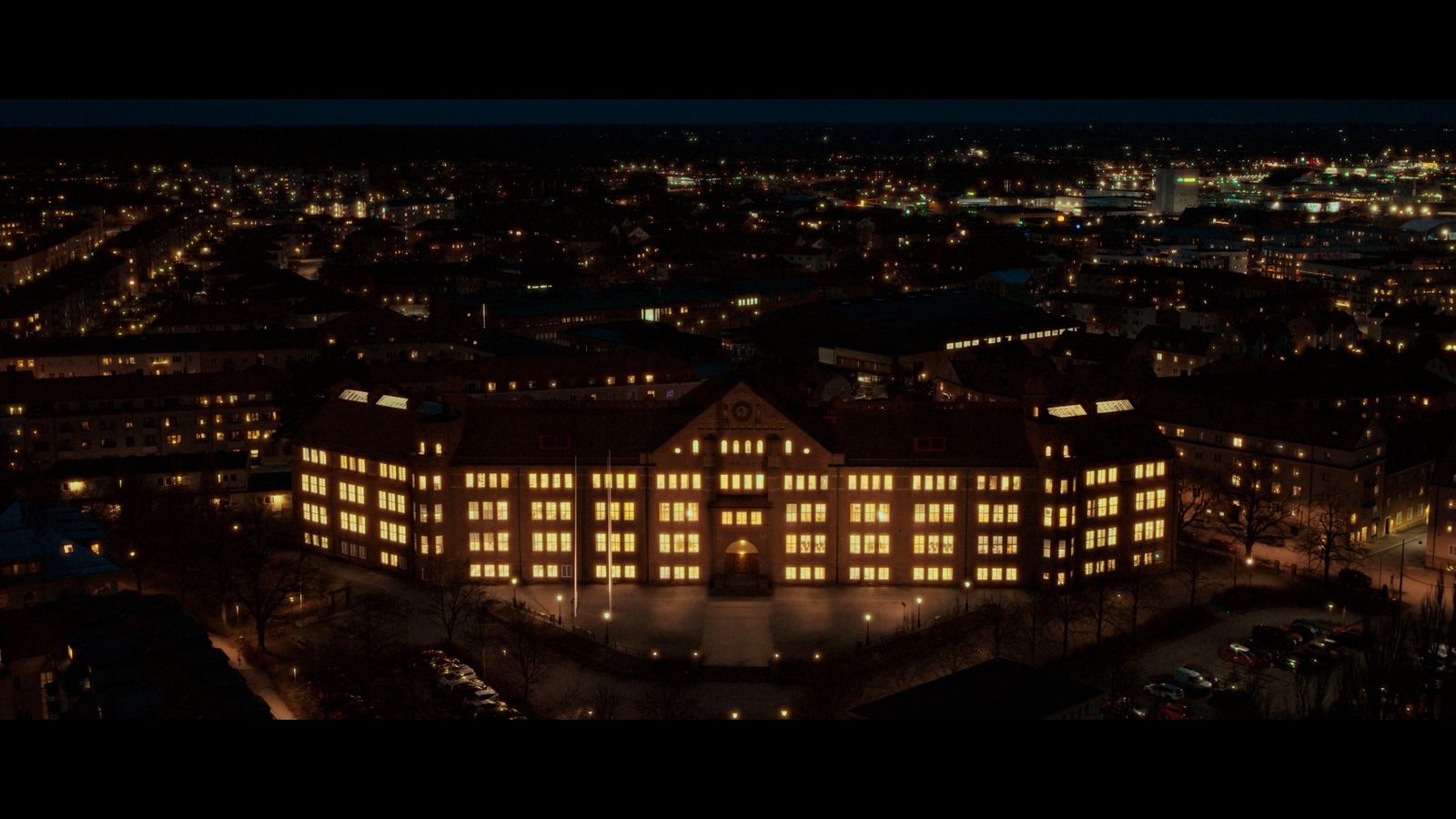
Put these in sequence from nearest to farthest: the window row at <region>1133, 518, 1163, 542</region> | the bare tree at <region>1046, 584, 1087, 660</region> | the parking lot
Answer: the parking lot, the bare tree at <region>1046, 584, 1087, 660</region>, the window row at <region>1133, 518, 1163, 542</region>

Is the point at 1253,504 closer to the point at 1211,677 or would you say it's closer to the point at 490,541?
the point at 1211,677

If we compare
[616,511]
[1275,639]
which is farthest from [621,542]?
[1275,639]

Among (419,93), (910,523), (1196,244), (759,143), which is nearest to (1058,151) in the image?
(759,143)

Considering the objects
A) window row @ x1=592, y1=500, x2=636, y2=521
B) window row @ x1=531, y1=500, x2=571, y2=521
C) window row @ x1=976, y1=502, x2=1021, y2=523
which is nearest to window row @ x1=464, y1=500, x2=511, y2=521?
window row @ x1=531, y1=500, x2=571, y2=521

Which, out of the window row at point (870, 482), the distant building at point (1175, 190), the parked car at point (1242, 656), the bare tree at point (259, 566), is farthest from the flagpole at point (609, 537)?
the distant building at point (1175, 190)

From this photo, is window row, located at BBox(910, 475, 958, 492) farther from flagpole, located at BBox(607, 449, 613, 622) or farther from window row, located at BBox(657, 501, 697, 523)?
flagpole, located at BBox(607, 449, 613, 622)

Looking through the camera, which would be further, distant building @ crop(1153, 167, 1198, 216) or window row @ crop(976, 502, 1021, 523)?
distant building @ crop(1153, 167, 1198, 216)

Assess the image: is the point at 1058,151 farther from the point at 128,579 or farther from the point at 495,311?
the point at 128,579

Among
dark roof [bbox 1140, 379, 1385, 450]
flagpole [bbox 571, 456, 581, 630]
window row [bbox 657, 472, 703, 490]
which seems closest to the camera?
flagpole [bbox 571, 456, 581, 630]
